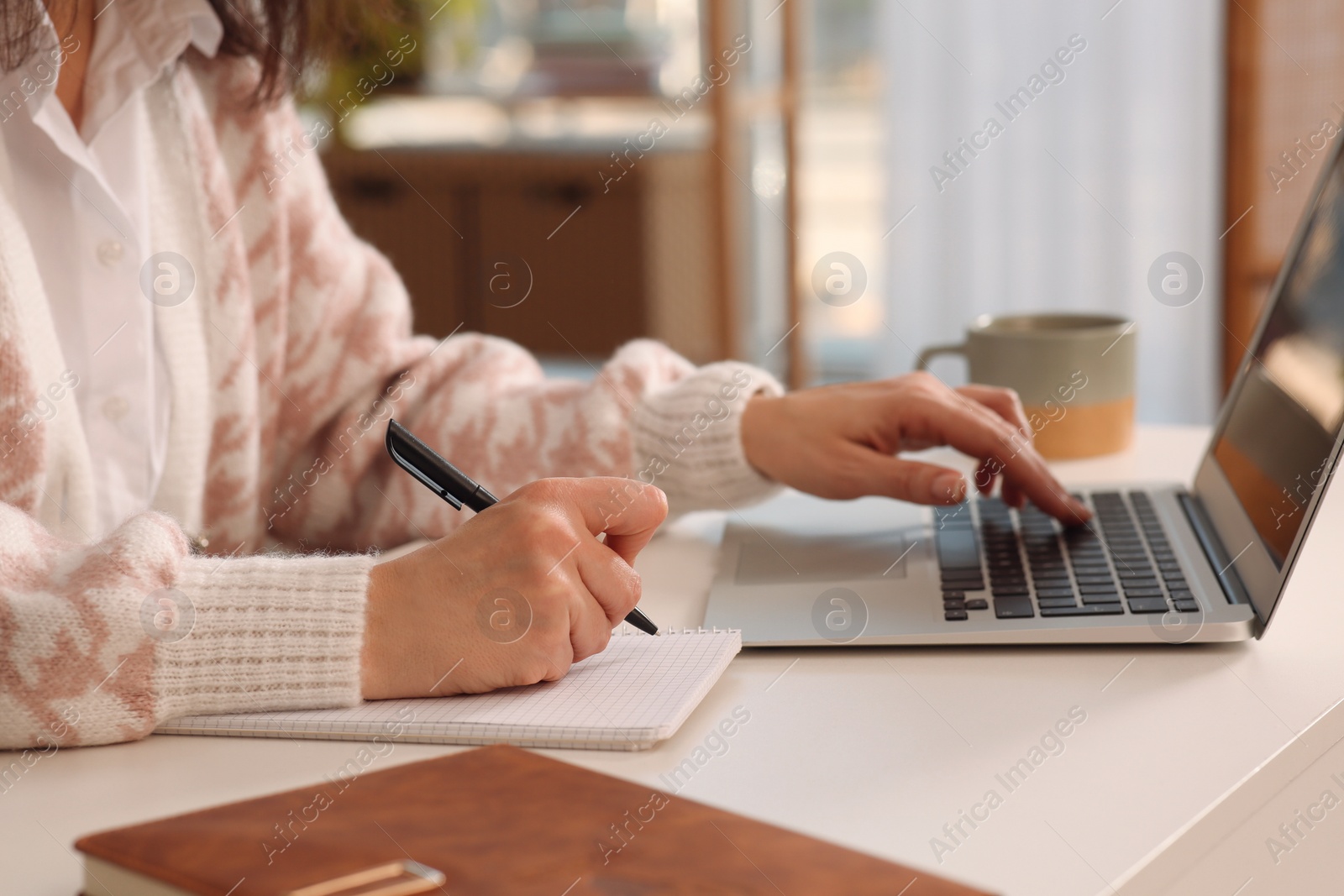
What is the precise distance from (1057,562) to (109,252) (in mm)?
596

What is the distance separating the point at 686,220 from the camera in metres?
2.95

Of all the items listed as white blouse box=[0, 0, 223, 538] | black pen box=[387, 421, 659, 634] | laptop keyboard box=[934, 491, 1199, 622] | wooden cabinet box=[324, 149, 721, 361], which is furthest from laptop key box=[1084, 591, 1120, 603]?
wooden cabinet box=[324, 149, 721, 361]

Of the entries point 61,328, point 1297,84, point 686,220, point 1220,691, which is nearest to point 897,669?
point 1220,691

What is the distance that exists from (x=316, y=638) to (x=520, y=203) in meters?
2.61

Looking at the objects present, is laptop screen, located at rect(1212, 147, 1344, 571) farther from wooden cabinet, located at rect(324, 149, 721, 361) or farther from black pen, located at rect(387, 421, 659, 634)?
wooden cabinet, located at rect(324, 149, 721, 361)

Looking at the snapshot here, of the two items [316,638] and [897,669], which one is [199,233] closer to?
[316,638]

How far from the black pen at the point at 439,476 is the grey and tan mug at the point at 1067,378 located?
1.43 feet

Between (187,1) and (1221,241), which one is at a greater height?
(187,1)

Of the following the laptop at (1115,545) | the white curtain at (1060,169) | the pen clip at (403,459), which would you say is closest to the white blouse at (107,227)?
the pen clip at (403,459)

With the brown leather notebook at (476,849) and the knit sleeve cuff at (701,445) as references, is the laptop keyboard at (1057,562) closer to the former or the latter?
the knit sleeve cuff at (701,445)

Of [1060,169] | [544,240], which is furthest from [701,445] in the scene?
[544,240]

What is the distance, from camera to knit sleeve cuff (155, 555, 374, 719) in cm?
54

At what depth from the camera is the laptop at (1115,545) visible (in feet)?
2.02

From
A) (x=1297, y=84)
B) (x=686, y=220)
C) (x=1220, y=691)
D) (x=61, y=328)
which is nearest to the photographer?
(x=1220, y=691)
